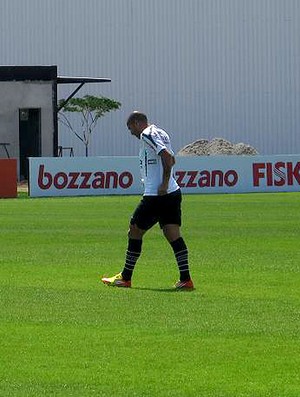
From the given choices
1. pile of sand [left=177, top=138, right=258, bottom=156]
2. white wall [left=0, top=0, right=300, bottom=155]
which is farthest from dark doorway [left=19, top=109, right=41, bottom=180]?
white wall [left=0, top=0, right=300, bottom=155]

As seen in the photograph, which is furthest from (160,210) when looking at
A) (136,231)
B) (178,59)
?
(178,59)

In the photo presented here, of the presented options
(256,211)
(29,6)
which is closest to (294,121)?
(29,6)

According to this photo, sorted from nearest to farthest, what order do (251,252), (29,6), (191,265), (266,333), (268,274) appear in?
(266,333)
(268,274)
(191,265)
(251,252)
(29,6)

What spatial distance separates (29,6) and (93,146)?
26.6 ft

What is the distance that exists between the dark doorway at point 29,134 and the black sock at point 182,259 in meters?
40.6

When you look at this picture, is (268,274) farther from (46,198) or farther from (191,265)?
(46,198)

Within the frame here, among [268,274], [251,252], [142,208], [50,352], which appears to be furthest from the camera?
[251,252]

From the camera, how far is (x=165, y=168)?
550 inches

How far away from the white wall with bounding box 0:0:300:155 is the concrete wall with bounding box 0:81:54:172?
60.2 feet

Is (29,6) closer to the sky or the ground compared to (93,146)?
closer to the sky

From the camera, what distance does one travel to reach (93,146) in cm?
7419

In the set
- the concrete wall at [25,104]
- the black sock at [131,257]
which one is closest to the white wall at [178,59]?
the concrete wall at [25,104]

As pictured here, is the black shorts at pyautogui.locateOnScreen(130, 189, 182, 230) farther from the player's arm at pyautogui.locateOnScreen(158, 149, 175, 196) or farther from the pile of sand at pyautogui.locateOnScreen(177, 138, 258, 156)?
the pile of sand at pyautogui.locateOnScreen(177, 138, 258, 156)

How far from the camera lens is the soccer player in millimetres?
13969
